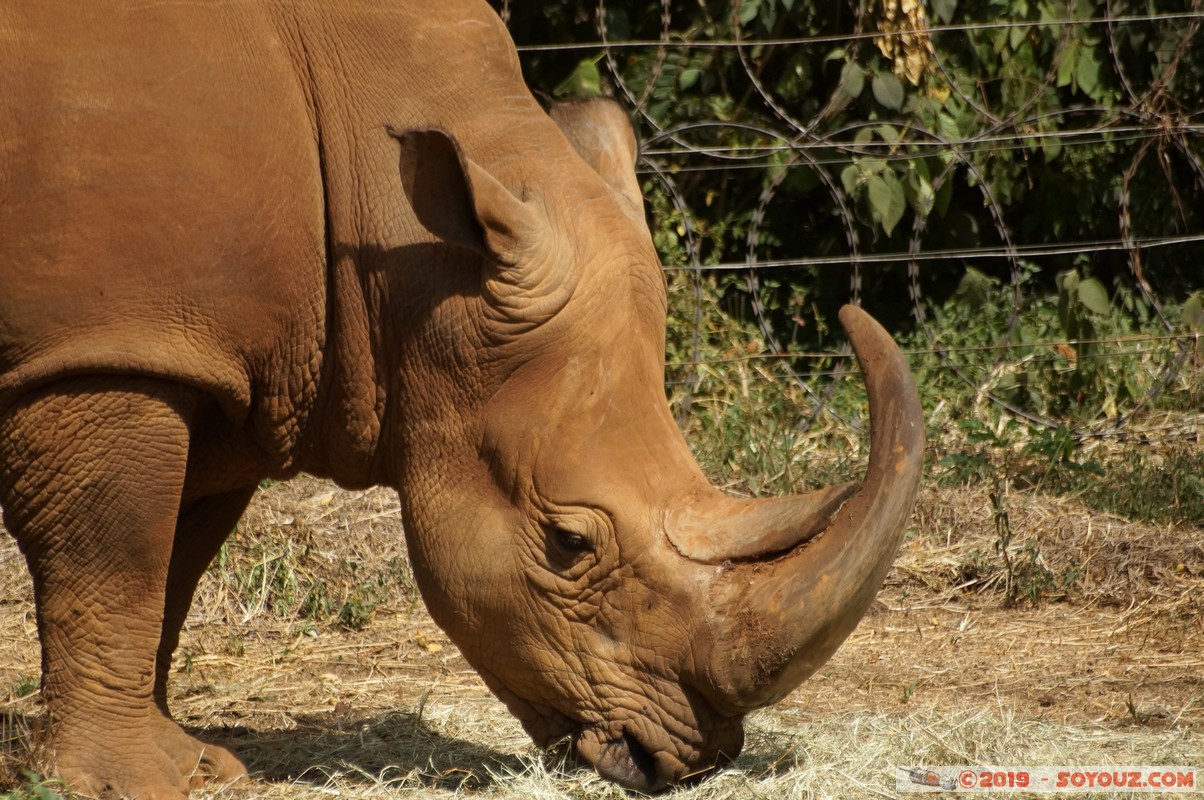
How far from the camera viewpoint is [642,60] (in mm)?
9312

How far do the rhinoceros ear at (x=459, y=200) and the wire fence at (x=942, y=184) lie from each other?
4198 mm

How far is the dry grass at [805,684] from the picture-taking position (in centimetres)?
471

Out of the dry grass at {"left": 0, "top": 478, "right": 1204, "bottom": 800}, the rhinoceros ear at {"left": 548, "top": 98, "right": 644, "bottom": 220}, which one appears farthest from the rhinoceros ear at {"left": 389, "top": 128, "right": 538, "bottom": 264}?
the dry grass at {"left": 0, "top": 478, "right": 1204, "bottom": 800}

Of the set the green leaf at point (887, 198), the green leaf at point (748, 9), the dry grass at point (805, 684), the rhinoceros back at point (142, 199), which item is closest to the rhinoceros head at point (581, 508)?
the dry grass at point (805, 684)

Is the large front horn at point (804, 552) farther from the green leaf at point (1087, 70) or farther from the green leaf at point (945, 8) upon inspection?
the green leaf at point (1087, 70)

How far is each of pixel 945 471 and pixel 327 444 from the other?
401cm

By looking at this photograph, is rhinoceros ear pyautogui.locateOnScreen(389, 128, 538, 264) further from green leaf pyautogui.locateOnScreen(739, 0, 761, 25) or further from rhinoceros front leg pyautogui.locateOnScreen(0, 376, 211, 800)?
green leaf pyautogui.locateOnScreen(739, 0, 761, 25)

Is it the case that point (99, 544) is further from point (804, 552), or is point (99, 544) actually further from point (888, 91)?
point (888, 91)

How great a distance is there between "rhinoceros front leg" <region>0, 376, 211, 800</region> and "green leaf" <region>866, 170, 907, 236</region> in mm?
5197

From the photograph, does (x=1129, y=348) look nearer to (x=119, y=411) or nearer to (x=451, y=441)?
(x=451, y=441)

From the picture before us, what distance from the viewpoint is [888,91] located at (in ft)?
29.1

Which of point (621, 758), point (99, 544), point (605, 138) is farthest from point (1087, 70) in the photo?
point (99, 544)

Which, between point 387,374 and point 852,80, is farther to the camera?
point 852,80

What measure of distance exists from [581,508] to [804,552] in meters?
0.57
